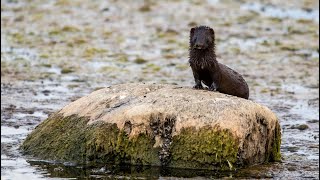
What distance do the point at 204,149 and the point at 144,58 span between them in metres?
10.2

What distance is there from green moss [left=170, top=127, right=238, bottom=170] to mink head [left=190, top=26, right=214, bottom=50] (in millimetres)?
1226

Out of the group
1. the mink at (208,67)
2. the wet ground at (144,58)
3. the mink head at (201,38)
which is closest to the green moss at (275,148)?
the wet ground at (144,58)

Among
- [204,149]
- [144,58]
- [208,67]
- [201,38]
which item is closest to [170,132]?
[204,149]

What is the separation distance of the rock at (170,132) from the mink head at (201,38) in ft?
1.97

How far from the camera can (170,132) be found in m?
11.1

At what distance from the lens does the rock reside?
11.1m

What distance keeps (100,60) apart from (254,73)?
3726 millimetres

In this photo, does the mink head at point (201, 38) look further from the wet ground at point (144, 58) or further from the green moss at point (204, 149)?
the wet ground at point (144, 58)

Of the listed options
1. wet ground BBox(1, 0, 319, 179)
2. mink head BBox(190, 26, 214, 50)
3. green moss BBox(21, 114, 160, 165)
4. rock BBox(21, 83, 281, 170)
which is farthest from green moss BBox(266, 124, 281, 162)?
green moss BBox(21, 114, 160, 165)

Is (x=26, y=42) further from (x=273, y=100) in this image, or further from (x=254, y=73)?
(x=273, y=100)

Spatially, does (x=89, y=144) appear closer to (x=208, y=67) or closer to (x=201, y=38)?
(x=208, y=67)

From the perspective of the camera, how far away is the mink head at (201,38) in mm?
11711

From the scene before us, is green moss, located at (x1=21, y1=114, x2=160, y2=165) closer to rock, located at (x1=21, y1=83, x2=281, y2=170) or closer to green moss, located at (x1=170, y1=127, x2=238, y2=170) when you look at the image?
rock, located at (x1=21, y1=83, x2=281, y2=170)

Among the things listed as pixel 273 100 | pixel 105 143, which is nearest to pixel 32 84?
pixel 273 100
